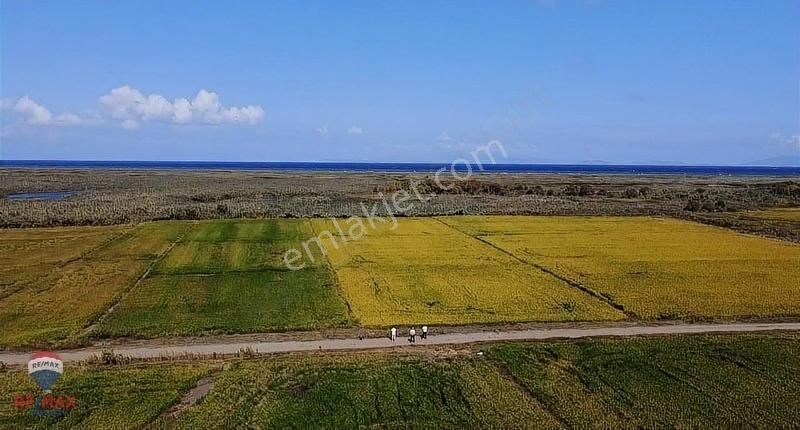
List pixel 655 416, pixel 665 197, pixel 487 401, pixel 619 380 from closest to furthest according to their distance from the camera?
pixel 655 416, pixel 487 401, pixel 619 380, pixel 665 197

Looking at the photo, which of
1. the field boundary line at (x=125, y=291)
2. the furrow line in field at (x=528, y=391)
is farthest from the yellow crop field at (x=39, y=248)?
the furrow line in field at (x=528, y=391)

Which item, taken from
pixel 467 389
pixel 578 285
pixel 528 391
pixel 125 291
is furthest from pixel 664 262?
pixel 125 291

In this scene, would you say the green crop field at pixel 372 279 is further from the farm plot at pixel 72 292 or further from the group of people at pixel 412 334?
the group of people at pixel 412 334

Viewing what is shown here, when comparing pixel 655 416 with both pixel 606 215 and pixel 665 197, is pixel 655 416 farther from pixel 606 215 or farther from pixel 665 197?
pixel 665 197

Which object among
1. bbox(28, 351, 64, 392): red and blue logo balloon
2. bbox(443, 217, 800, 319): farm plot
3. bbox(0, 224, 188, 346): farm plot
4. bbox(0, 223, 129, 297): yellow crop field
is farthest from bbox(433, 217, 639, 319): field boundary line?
bbox(0, 223, 129, 297): yellow crop field

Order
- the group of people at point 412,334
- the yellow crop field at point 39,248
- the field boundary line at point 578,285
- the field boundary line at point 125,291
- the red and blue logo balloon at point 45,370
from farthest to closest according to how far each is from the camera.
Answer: the yellow crop field at point 39,248 → the field boundary line at point 578,285 → the field boundary line at point 125,291 → the group of people at point 412,334 → the red and blue logo balloon at point 45,370

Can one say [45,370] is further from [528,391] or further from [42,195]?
[42,195]

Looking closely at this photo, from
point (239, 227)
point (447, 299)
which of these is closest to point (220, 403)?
point (447, 299)

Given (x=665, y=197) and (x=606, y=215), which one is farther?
(x=665, y=197)
